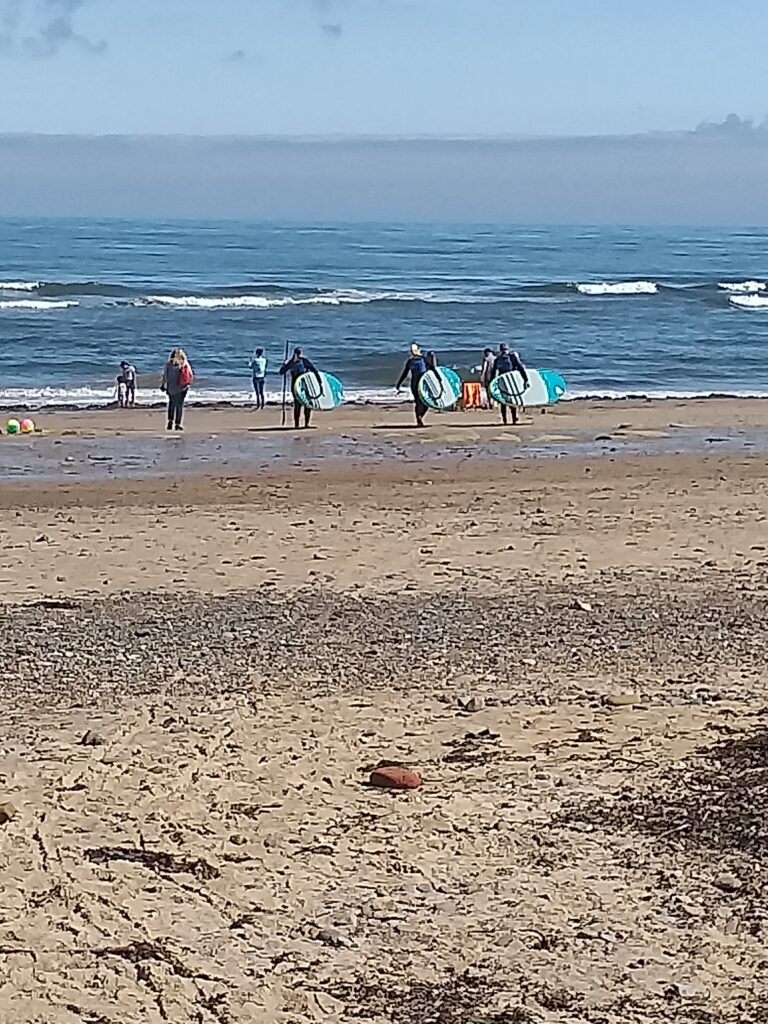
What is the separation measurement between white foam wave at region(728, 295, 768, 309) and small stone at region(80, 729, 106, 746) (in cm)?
5451

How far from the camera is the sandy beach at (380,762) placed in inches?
195

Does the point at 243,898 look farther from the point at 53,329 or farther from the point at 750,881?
the point at 53,329

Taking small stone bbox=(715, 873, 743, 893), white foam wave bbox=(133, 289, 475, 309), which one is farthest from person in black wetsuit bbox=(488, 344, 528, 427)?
white foam wave bbox=(133, 289, 475, 309)

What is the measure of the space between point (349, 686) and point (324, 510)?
7.67 meters

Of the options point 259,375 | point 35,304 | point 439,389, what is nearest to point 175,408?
point 259,375

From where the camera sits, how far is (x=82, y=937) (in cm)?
517

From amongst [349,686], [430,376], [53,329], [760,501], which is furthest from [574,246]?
[349,686]

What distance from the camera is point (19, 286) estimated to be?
59.9 metres

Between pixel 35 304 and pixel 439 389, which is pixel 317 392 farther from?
pixel 35 304

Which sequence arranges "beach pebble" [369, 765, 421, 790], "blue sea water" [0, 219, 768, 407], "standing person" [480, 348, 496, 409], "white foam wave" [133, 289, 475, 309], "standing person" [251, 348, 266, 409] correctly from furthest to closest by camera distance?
"white foam wave" [133, 289, 475, 309] → "blue sea water" [0, 219, 768, 407] → "standing person" [251, 348, 266, 409] → "standing person" [480, 348, 496, 409] → "beach pebble" [369, 765, 421, 790]

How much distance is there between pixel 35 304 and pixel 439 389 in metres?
29.7

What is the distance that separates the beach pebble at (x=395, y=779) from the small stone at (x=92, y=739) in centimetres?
139

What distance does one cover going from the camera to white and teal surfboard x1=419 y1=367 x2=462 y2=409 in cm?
2619

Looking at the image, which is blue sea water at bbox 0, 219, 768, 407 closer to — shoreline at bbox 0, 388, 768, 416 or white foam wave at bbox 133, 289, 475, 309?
white foam wave at bbox 133, 289, 475, 309
